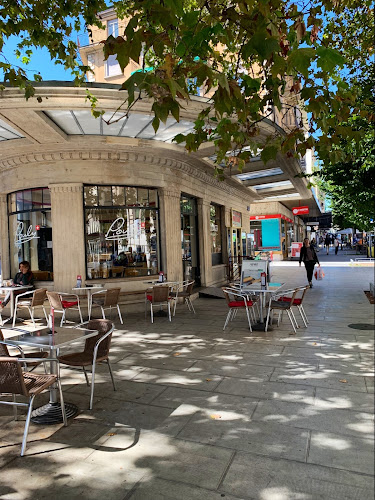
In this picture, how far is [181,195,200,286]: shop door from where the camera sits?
Result: 1267 centimetres

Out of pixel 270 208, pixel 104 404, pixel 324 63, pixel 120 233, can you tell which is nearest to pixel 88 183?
pixel 120 233

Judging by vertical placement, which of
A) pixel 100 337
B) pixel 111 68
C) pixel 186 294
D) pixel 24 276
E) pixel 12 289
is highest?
pixel 111 68

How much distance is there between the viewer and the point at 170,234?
10961mm

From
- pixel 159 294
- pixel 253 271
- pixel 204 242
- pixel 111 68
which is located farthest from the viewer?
pixel 111 68

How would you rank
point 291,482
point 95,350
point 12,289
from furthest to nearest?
1. point 12,289
2. point 95,350
3. point 291,482

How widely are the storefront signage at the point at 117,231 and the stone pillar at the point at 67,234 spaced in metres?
0.75

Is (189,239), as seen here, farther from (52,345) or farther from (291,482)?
(291,482)

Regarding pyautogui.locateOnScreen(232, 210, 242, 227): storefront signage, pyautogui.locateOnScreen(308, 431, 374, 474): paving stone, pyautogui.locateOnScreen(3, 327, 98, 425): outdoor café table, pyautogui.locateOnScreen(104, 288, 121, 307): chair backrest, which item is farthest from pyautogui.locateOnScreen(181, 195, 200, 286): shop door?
pyautogui.locateOnScreen(308, 431, 374, 474): paving stone

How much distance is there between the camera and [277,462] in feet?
9.43

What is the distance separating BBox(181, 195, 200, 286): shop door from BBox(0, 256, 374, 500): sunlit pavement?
6.65 metres

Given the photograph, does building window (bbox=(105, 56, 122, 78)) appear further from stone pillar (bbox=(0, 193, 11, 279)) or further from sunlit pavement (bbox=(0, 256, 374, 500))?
sunlit pavement (bbox=(0, 256, 374, 500))

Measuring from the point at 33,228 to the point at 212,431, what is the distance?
8509mm

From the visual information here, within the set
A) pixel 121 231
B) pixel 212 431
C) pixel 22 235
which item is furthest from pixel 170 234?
pixel 212 431

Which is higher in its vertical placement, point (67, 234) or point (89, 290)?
point (67, 234)
